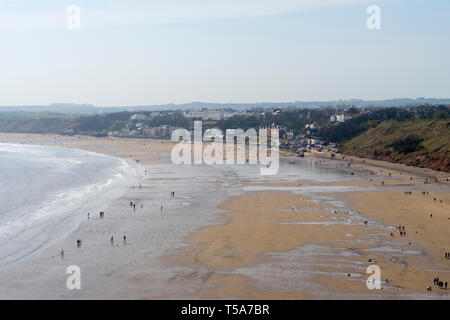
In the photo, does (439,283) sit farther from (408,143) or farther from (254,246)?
(408,143)

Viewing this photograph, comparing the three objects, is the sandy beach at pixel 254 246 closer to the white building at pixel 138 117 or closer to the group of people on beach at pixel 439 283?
the group of people on beach at pixel 439 283

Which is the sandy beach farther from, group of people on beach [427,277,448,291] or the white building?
the white building

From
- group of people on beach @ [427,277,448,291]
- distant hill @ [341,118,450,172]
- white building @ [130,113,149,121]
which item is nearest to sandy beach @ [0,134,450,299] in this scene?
group of people on beach @ [427,277,448,291]

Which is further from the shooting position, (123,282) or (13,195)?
(13,195)

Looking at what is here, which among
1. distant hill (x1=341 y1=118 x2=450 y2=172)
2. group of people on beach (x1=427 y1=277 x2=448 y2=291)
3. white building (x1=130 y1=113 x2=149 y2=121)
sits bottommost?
group of people on beach (x1=427 y1=277 x2=448 y2=291)

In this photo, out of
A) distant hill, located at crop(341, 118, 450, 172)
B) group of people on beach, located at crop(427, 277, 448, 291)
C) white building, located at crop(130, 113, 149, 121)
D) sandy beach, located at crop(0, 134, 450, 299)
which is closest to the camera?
group of people on beach, located at crop(427, 277, 448, 291)
